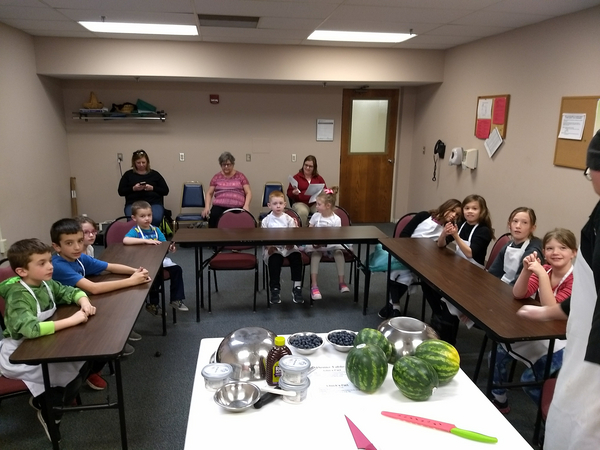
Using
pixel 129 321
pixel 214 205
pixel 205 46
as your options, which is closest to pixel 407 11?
pixel 205 46

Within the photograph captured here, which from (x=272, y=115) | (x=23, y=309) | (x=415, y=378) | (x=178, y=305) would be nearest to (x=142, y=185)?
(x=272, y=115)

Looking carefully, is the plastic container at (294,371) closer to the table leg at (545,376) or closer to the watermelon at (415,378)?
the watermelon at (415,378)

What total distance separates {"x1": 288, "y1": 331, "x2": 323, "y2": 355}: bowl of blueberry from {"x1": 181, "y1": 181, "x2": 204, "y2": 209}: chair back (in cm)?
479

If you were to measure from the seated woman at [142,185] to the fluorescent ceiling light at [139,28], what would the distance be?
1388 millimetres

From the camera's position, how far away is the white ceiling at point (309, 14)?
3.60 meters

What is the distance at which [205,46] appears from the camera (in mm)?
5457

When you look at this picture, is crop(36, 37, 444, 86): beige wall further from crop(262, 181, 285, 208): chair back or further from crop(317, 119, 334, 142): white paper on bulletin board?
crop(262, 181, 285, 208): chair back

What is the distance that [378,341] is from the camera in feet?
5.34

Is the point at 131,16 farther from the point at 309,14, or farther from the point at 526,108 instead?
the point at 526,108

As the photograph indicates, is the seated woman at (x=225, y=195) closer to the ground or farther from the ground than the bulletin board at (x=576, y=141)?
closer to the ground

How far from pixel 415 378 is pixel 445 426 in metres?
0.16

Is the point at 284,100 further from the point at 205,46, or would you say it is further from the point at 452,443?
the point at 452,443

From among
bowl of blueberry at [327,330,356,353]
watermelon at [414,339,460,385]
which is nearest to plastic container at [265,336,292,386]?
bowl of blueberry at [327,330,356,353]

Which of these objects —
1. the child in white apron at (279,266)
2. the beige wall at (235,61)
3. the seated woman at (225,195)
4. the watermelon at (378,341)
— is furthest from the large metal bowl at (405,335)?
the beige wall at (235,61)
